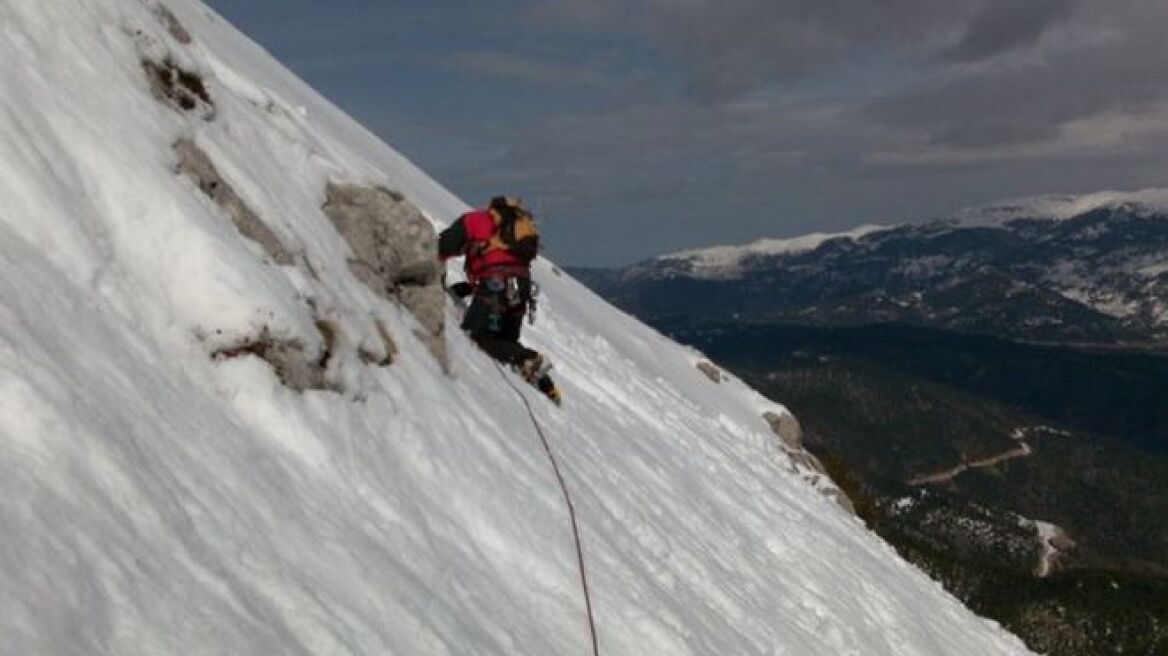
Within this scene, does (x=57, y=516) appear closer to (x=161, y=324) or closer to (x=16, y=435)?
(x=16, y=435)

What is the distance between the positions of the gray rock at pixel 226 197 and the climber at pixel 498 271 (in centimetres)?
669

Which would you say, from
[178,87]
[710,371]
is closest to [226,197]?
[178,87]

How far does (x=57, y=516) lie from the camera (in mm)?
5492

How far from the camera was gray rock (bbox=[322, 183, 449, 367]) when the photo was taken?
46.6 ft

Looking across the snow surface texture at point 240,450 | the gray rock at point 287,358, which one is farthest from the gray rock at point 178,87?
the gray rock at point 287,358

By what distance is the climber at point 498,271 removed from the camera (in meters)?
17.5

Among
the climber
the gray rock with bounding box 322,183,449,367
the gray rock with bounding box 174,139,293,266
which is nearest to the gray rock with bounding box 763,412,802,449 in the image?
the climber

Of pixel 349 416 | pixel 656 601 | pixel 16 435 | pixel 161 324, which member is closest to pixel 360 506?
pixel 349 416

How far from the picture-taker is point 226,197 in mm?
10789

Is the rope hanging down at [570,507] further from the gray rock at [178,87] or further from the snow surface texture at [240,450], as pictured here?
the gray rock at [178,87]

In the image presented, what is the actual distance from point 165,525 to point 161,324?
2605mm

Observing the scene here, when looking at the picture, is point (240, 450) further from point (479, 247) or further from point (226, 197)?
point (479, 247)

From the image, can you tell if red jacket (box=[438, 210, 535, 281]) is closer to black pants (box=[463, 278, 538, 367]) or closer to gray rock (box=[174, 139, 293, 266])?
black pants (box=[463, 278, 538, 367])

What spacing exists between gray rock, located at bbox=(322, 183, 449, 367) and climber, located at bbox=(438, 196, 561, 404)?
2.43 metres
